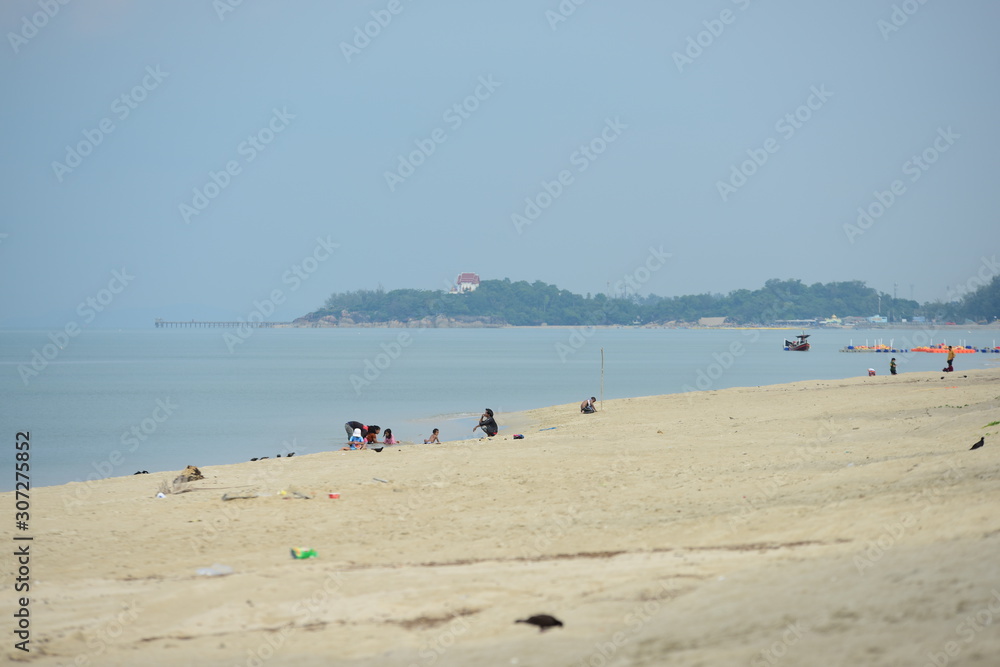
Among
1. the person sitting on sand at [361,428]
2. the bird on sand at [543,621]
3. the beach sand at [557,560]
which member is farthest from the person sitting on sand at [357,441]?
the bird on sand at [543,621]

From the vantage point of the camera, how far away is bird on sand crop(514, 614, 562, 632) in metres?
7.48

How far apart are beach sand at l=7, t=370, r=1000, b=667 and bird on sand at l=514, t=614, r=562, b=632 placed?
0.36 ft

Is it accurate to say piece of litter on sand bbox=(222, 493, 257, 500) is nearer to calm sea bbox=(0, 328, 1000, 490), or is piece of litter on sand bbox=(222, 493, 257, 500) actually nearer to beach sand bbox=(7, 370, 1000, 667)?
beach sand bbox=(7, 370, 1000, 667)

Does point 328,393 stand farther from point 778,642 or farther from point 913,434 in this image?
point 778,642

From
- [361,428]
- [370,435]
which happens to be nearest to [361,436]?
[361,428]

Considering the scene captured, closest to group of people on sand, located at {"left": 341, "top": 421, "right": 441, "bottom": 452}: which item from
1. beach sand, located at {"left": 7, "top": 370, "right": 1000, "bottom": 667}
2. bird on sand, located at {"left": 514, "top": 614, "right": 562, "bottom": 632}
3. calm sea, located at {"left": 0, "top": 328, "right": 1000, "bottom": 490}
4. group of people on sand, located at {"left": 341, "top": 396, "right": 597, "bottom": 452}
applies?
group of people on sand, located at {"left": 341, "top": 396, "right": 597, "bottom": 452}

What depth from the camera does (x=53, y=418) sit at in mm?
46781

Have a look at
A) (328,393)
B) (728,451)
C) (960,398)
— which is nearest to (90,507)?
(728,451)

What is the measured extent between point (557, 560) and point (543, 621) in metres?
2.54

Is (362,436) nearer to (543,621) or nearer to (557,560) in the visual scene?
(557,560)

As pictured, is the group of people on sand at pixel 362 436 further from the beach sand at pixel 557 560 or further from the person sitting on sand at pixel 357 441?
the beach sand at pixel 557 560

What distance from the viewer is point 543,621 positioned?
7.57 metres

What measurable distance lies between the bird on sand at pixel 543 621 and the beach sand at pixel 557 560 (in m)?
0.11

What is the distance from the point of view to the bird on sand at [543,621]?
24.5ft
